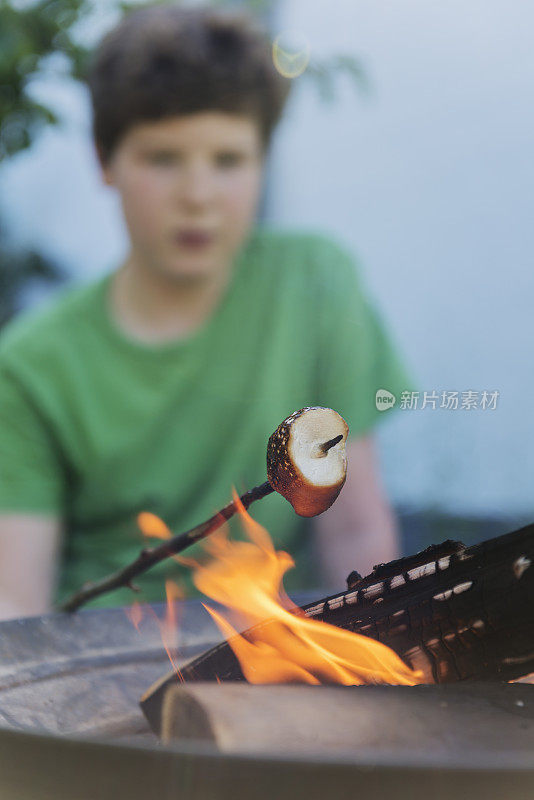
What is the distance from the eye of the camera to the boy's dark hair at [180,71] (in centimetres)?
75

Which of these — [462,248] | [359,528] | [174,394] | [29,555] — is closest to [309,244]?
[462,248]

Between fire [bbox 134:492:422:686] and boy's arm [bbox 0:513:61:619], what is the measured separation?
1.38 feet

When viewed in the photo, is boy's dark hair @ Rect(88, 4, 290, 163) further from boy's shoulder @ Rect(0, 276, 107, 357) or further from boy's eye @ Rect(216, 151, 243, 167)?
boy's shoulder @ Rect(0, 276, 107, 357)

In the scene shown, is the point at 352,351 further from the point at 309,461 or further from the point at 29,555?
the point at 29,555

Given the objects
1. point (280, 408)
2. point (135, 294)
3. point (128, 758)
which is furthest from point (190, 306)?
point (128, 758)

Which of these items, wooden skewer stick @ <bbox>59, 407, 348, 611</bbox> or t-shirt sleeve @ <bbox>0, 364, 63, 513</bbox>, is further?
t-shirt sleeve @ <bbox>0, 364, 63, 513</bbox>

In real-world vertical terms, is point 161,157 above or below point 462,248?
above

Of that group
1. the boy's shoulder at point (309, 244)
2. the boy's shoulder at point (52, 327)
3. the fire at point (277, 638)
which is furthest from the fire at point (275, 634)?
the boy's shoulder at point (52, 327)

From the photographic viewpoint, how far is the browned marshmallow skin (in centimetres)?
44

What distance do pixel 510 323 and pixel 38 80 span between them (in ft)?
2.68

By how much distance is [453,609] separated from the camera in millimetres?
464

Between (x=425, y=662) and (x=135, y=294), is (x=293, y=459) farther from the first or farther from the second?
(x=135, y=294)

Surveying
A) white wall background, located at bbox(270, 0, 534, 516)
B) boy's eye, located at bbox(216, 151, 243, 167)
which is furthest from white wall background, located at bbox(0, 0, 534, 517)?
boy's eye, located at bbox(216, 151, 243, 167)

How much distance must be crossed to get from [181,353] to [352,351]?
0.38m
